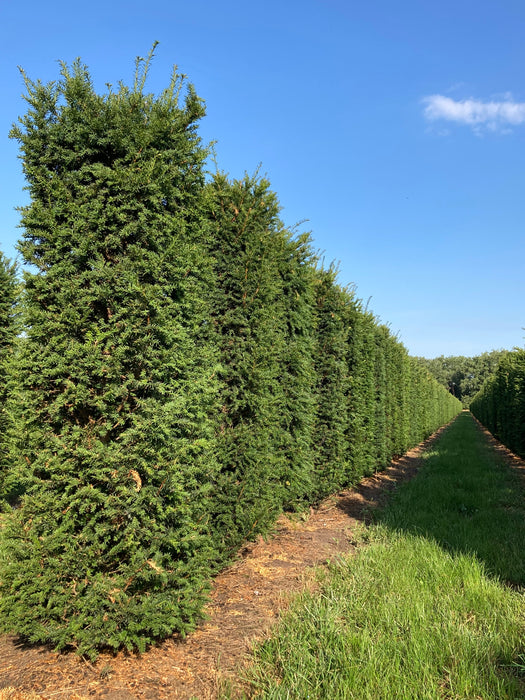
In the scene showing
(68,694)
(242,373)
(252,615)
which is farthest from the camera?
(242,373)

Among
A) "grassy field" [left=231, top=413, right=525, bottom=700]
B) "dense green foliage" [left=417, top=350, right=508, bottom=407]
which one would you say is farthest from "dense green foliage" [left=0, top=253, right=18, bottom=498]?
"dense green foliage" [left=417, top=350, right=508, bottom=407]

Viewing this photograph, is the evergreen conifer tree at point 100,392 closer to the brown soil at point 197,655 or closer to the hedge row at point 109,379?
the hedge row at point 109,379

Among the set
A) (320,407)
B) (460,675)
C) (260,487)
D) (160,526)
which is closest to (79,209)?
(160,526)

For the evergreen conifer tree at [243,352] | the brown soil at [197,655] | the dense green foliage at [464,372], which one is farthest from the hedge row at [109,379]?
the dense green foliage at [464,372]

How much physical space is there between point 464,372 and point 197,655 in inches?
4590

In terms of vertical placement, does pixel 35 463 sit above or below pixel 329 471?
above

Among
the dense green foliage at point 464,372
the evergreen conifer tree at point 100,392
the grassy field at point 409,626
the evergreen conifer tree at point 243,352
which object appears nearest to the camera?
the grassy field at point 409,626

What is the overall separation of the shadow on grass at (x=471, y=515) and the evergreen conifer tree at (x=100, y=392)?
3.25 meters

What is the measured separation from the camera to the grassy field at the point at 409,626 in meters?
2.46

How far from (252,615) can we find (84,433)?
7.20 feet

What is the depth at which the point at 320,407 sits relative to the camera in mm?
7797

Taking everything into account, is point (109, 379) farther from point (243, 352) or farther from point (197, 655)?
point (197, 655)

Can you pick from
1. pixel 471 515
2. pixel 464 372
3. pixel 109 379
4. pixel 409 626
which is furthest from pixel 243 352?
pixel 464 372

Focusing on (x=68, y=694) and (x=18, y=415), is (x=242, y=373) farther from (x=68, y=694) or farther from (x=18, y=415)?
(x=68, y=694)
